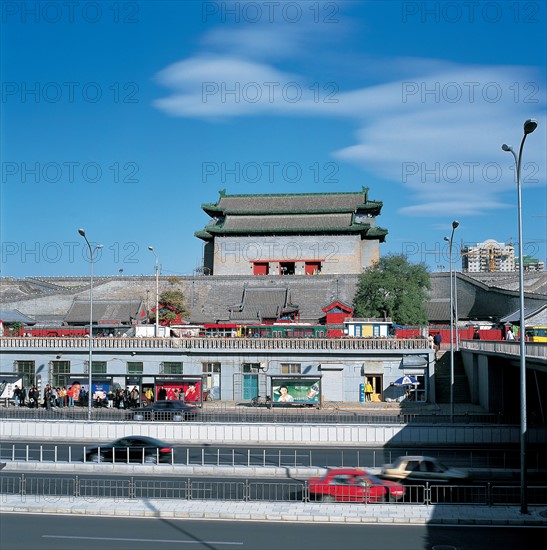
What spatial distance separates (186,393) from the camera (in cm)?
4675

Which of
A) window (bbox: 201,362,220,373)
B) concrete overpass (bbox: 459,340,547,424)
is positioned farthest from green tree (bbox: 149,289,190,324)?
concrete overpass (bbox: 459,340,547,424)

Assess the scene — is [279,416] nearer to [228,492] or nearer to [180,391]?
[180,391]

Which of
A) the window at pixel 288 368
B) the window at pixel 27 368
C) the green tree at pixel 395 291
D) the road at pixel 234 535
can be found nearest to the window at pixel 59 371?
the window at pixel 27 368

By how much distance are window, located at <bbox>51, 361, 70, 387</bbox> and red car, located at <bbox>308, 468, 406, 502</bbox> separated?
3215cm

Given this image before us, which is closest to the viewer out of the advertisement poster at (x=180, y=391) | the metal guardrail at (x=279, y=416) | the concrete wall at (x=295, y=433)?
the concrete wall at (x=295, y=433)

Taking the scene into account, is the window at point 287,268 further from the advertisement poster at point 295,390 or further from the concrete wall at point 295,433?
the concrete wall at point 295,433

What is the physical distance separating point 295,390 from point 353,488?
23.5 metres

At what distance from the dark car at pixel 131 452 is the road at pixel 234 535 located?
762 centimetres

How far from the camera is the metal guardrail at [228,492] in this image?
906 inches

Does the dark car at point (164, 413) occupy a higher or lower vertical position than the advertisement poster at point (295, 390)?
lower

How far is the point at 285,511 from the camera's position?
70.3ft

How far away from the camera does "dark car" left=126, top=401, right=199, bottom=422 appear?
129ft

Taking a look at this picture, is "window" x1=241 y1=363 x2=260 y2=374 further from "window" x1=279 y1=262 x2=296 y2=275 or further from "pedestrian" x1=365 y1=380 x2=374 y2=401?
"window" x1=279 y1=262 x2=296 y2=275

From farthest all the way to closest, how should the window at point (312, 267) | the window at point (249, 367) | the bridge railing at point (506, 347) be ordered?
the window at point (312, 267) < the window at point (249, 367) < the bridge railing at point (506, 347)
